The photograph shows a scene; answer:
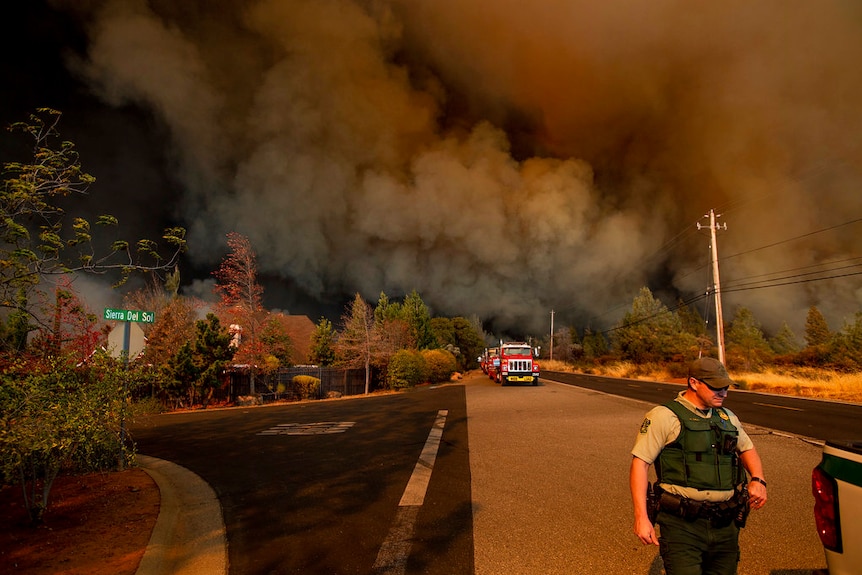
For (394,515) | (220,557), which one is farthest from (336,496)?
(220,557)

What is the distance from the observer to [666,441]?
2939 mm

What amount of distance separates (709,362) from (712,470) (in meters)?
0.66

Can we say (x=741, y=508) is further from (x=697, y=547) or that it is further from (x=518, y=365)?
(x=518, y=365)

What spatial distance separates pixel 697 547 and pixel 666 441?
587mm

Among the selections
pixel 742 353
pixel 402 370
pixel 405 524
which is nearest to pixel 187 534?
pixel 405 524

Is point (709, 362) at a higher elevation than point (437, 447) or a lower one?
higher

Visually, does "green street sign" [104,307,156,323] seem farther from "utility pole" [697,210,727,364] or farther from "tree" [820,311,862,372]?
"tree" [820,311,862,372]

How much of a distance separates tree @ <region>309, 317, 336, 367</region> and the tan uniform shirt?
47.1 metres

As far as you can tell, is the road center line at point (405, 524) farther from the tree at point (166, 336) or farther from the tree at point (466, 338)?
the tree at point (466, 338)

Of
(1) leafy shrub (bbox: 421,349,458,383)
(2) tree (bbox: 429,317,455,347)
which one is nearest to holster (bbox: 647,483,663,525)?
(1) leafy shrub (bbox: 421,349,458,383)

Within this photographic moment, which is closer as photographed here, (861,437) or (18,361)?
(18,361)

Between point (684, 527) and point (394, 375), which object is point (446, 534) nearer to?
point (684, 527)

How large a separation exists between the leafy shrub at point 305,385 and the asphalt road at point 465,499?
17.9 meters

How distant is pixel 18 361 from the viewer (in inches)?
199
